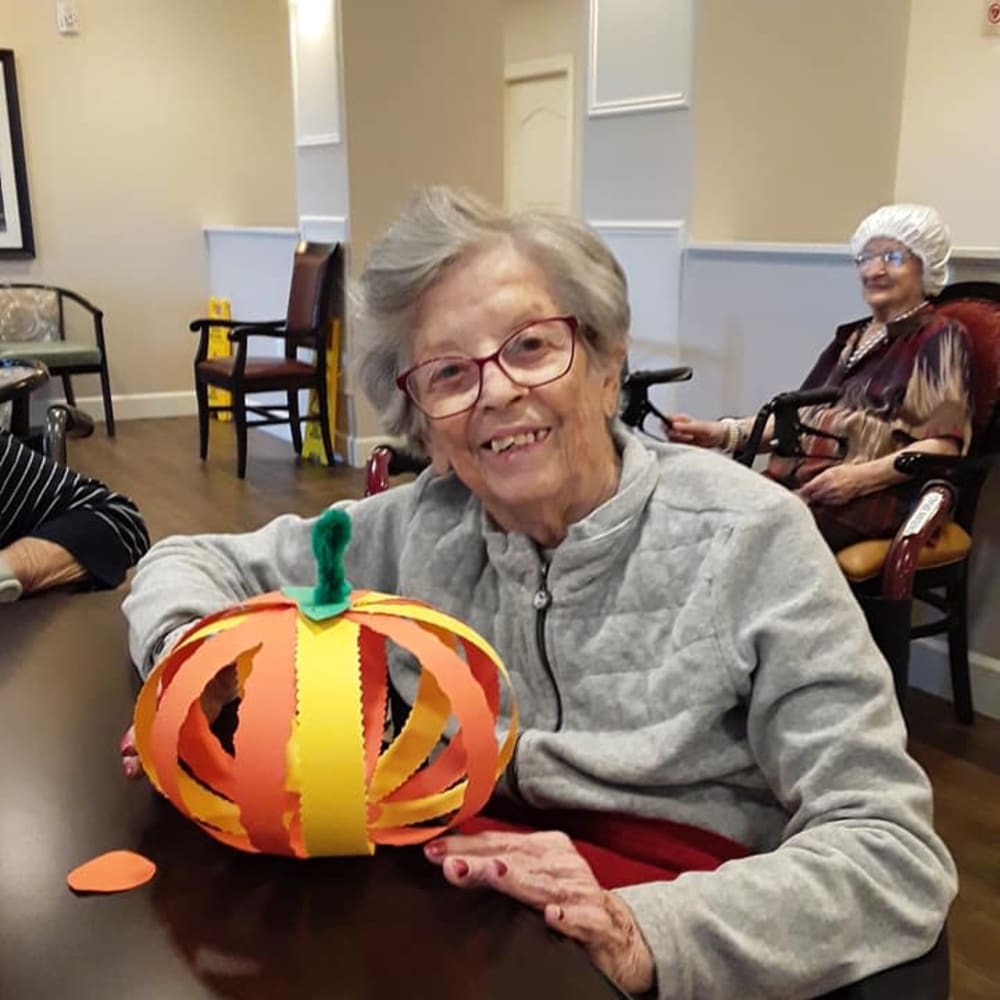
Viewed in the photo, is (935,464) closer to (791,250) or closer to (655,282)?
(791,250)

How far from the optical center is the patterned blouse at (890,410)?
2596 millimetres

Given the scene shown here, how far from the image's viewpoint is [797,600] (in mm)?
979

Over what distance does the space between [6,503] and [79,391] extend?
5.48 metres

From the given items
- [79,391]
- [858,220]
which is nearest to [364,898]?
[858,220]

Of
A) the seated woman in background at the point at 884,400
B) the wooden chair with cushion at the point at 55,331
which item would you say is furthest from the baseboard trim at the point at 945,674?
the wooden chair with cushion at the point at 55,331

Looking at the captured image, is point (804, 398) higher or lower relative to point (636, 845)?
higher

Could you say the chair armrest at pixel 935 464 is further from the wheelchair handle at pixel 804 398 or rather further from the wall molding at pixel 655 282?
the wall molding at pixel 655 282

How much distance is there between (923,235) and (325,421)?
338 centimetres

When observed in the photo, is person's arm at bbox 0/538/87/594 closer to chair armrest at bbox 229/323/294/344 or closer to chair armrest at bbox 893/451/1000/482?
chair armrest at bbox 893/451/1000/482

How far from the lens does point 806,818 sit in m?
0.94

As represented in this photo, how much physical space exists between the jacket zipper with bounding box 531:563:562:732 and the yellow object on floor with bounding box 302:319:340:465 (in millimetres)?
4498

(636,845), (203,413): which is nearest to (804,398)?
(636,845)

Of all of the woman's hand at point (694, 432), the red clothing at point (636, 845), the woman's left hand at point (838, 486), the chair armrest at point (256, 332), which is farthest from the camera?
the chair armrest at point (256, 332)

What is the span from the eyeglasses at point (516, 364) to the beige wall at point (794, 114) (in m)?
2.88
